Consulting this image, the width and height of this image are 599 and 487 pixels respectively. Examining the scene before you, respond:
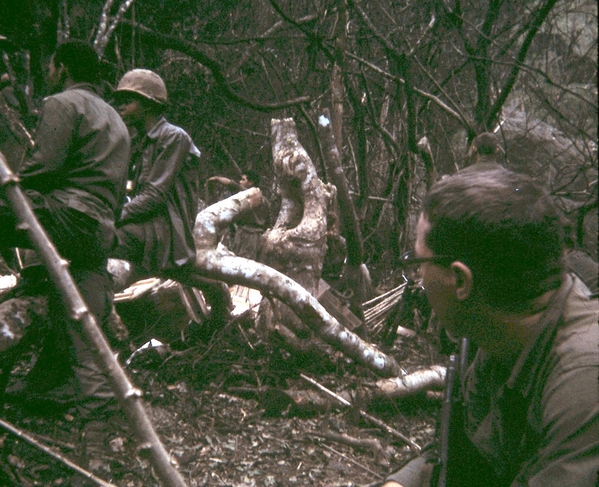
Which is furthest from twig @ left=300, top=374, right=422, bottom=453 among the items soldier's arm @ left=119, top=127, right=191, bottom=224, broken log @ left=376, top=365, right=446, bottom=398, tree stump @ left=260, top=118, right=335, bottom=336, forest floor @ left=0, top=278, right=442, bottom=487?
soldier's arm @ left=119, top=127, right=191, bottom=224

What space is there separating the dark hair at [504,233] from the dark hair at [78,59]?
2.62m

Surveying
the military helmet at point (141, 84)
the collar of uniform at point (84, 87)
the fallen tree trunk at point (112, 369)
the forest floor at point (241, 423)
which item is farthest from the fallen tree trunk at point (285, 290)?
the fallen tree trunk at point (112, 369)

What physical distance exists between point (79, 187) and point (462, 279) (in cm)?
246

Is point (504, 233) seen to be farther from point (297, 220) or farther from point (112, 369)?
point (297, 220)

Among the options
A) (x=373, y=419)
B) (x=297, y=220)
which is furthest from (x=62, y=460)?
(x=297, y=220)

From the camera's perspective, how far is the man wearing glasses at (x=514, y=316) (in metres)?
1.23

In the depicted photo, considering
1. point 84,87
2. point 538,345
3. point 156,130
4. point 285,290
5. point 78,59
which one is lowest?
point 285,290

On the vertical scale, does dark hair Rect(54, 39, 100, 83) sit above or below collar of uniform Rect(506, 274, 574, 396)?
above

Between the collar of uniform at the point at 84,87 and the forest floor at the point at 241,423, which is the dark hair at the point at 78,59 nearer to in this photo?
the collar of uniform at the point at 84,87

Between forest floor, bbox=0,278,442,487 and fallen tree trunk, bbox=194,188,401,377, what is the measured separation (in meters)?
0.20

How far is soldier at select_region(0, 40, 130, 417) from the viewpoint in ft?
10.3

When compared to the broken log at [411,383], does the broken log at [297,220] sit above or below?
above

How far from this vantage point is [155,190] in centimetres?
448

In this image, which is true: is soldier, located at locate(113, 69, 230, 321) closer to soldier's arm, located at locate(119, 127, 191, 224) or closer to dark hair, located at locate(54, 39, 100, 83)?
soldier's arm, located at locate(119, 127, 191, 224)
